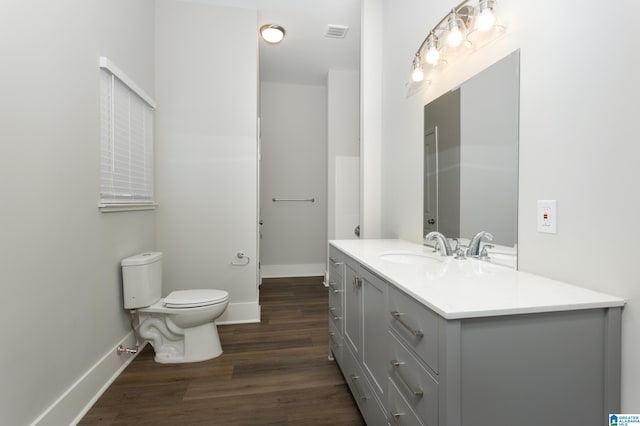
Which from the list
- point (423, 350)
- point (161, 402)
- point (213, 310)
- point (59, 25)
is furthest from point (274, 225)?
point (423, 350)

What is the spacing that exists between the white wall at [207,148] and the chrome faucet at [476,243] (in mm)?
1896

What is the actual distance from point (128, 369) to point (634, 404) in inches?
97.1

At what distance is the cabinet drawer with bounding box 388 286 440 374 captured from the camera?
867 millimetres

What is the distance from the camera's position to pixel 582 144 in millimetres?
1012

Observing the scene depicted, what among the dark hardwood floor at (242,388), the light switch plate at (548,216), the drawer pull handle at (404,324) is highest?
the light switch plate at (548,216)

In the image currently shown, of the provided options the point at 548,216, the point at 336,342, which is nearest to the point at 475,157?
the point at 548,216

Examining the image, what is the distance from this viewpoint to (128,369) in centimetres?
211

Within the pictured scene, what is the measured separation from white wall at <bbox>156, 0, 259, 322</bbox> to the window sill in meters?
0.22

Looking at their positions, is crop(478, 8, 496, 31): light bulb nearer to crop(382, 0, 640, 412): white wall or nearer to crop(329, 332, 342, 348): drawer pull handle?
crop(382, 0, 640, 412): white wall

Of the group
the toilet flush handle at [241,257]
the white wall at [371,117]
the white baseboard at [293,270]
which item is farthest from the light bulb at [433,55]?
the white baseboard at [293,270]

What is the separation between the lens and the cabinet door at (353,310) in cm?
156

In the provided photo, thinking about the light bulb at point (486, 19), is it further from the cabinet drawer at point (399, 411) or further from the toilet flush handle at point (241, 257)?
the toilet flush handle at point (241, 257)

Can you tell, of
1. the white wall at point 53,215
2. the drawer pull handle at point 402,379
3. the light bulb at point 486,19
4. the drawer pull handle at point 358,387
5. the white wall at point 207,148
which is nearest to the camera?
the drawer pull handle at point 402,379

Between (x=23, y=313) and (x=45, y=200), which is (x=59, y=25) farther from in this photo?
(x=23, y=313)
